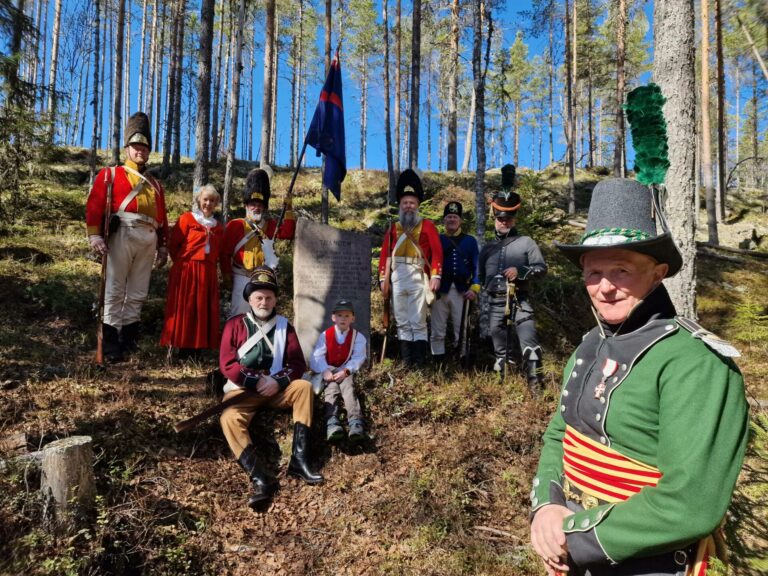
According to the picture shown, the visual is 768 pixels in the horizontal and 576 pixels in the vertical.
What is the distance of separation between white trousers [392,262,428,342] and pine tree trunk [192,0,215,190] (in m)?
5.33

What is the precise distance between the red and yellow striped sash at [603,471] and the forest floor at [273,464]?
1458 mm

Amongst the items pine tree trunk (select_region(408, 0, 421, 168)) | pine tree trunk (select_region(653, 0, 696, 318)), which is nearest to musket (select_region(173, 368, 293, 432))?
pine tree trunk (select_region(653, 0, 696, 318))

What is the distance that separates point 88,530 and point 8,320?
467 cm

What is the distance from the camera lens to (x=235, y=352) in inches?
174

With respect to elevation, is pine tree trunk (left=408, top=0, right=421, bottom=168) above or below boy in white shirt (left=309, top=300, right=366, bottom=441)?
above

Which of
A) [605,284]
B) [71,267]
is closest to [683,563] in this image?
[605,284]

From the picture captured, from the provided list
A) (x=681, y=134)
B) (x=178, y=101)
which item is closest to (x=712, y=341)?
(x=681, y=134)

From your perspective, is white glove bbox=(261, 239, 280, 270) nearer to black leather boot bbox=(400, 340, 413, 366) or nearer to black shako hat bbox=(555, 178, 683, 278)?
black leather boot bbox=(400, 340, 413, 366)

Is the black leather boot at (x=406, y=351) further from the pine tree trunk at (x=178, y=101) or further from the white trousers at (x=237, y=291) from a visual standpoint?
the pine tree trunk at (x=178, y=101)

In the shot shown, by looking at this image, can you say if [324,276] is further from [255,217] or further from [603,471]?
[603,471]

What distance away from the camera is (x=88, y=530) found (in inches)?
120

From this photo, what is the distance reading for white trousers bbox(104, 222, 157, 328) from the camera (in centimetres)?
527

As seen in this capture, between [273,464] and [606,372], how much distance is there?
3533 millimetres

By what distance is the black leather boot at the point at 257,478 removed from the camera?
373 centimetres
